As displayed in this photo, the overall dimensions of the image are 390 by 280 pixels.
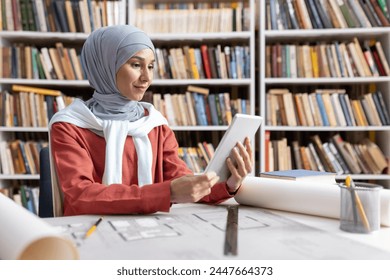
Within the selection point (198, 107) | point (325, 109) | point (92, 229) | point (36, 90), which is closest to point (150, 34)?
point (198, 107)

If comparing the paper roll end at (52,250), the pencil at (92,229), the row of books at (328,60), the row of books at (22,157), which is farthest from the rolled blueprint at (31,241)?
the row of books at (328,60)

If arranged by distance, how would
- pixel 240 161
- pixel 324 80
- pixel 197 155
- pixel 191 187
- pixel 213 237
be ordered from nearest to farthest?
1. pixel 213 237
2. pixel 191 187
3. pixel 240 161
4. pixel 324 80
5. pixel 197 155

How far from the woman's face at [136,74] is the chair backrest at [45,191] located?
15.1 inches

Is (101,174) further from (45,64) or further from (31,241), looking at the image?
(45,64)

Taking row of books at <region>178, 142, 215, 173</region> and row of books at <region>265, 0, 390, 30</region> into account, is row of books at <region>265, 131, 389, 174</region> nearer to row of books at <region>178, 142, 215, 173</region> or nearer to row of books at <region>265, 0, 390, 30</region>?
row of books at <region>178, 142, 215, 173</region>

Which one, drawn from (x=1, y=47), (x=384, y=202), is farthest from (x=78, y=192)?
(x=1, y=47)

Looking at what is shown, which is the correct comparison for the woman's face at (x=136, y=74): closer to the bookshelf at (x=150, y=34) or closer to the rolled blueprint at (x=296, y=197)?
the rolled blueprint at (x=296, y=197)

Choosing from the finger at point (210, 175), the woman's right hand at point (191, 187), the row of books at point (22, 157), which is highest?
the finger at point (210, 175)

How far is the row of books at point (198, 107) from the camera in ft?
8.96

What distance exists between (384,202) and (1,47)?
2536 mm

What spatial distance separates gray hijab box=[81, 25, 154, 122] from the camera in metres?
1.31

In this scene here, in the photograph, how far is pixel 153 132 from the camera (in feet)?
4.57

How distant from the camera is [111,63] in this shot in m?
1.33

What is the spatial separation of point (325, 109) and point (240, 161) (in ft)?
5.91
